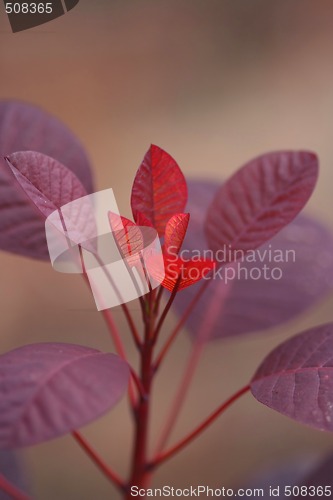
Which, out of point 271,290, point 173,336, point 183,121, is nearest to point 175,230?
point 173,336

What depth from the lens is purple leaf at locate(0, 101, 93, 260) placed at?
23.1 inches

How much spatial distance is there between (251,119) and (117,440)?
862mm

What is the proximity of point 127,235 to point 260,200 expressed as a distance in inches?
5.7

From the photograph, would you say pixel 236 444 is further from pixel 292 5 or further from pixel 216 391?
pixel 292 5

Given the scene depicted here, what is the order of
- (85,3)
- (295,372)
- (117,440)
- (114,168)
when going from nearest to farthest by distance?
(295,372) → (85,3) → (114,168) → (117,440)

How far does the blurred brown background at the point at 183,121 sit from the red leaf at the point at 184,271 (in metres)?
0.76

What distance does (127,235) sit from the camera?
48 centimetres

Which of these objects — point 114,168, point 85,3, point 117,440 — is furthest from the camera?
point 117,440

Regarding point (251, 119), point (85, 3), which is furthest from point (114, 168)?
point (251, 119)

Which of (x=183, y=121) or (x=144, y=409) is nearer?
(x=144, y=409)

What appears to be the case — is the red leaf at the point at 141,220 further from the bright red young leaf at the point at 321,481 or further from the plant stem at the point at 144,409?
the bright red young leaf at the point at 321,481

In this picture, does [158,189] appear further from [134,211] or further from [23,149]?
[23,149]

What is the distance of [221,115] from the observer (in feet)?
5.22

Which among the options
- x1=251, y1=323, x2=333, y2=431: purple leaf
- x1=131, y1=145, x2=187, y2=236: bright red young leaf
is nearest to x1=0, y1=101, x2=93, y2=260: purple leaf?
x1=131, y1=145, x2=187, y2=236: bright red young leaf
